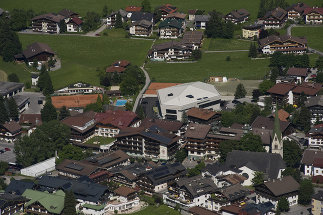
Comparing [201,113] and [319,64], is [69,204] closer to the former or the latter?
[201,113]

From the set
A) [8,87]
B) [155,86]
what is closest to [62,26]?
[8,87]

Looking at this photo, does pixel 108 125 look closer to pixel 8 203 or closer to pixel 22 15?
pixel 8 203

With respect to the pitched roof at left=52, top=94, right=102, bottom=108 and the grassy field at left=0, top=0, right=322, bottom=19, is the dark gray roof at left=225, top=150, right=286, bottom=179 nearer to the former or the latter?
the pitched roof at left=52, top=94, right=102, bottom=108

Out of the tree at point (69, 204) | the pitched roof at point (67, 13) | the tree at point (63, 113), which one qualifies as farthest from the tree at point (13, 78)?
the tree at point (69, 204)

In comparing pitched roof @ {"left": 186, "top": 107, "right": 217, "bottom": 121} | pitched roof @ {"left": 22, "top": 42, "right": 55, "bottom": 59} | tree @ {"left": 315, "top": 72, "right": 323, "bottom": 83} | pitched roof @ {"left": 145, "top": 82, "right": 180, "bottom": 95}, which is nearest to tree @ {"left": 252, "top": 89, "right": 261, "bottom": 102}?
tree @ {"left": 315, "top": 72, "right": 323, "bottom": 83}

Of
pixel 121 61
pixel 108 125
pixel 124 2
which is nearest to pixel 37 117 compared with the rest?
pixel 108 125

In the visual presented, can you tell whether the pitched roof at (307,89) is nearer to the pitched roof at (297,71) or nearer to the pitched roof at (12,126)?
the pitched roof at (297,71)

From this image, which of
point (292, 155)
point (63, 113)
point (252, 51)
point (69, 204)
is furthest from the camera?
point (252, 51)
